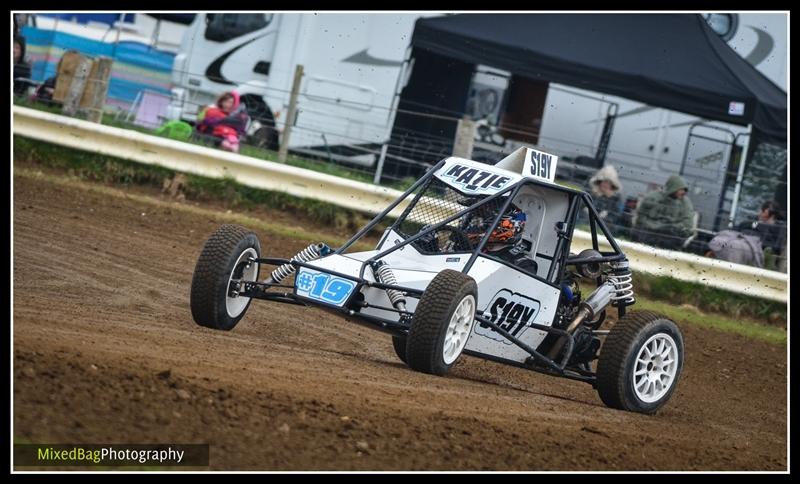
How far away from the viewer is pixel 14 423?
14.4 ft

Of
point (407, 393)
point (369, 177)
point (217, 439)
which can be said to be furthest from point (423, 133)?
point (217, 439)

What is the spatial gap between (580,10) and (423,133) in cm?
247

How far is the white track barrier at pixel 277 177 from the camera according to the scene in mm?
12938

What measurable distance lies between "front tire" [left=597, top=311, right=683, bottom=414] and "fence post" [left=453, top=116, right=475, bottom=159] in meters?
6.26

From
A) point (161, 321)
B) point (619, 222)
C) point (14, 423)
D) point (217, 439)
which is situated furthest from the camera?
point (619, 222)

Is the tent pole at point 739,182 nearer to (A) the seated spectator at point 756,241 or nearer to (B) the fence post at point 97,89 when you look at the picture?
(A) the seated spectator at point 756,241

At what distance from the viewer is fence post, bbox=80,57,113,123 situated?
14.1m

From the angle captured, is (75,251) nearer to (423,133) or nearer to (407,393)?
(407,393)

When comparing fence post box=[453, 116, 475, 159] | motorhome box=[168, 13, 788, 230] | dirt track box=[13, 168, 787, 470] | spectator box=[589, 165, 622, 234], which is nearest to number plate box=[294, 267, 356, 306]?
dirt track box=[13, 168, 787, 470]

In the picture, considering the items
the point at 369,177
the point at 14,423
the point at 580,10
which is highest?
the point at 580,10

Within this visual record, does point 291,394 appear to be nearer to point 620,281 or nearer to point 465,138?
point 620,281

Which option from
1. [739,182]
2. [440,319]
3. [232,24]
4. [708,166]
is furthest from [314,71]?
[440,319]

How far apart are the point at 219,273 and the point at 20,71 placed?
396 inches

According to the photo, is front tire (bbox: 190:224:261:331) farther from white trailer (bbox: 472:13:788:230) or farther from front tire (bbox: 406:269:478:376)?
white trailer (bbox: 472:13:788:230)
